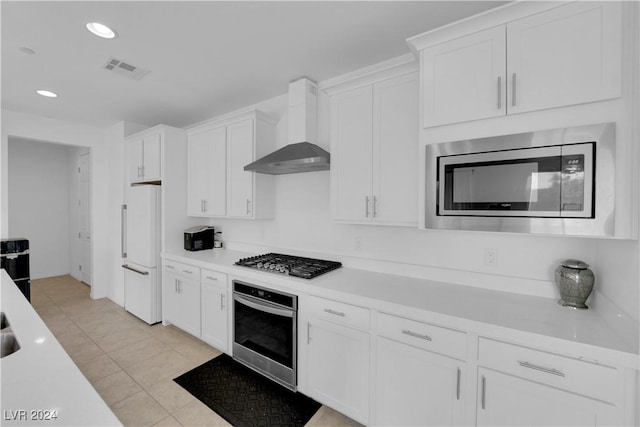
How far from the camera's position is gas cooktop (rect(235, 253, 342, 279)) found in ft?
7.24

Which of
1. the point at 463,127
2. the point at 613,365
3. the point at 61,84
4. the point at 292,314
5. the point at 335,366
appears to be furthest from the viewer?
the point at 61,84

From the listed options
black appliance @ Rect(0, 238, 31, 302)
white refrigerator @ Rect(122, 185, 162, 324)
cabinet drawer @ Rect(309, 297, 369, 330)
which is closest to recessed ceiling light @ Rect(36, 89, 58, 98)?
white refrigerator @ Rect(122, 185, 162, 324)

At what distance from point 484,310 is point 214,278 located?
87.8 inches

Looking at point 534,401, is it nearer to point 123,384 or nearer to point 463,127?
point 463,127

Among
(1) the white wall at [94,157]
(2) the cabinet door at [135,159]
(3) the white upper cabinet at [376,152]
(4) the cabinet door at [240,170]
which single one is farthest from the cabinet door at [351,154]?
(1) the white wall at [94,157]

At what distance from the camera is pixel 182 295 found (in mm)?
3070

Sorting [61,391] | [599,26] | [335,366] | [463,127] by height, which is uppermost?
[599,26]

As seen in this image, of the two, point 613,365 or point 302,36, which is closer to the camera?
point 613,365

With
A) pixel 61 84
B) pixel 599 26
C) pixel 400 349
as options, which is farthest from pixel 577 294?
pixel 61 84

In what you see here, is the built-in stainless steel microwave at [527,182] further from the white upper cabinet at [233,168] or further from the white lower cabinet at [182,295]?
the white lower cabinet at [182,295]

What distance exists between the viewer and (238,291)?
8.05ft

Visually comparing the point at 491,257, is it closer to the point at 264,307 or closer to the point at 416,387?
the point at 416,387

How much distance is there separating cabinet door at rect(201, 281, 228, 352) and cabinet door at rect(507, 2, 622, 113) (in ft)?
8.67

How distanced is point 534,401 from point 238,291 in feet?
6.78
